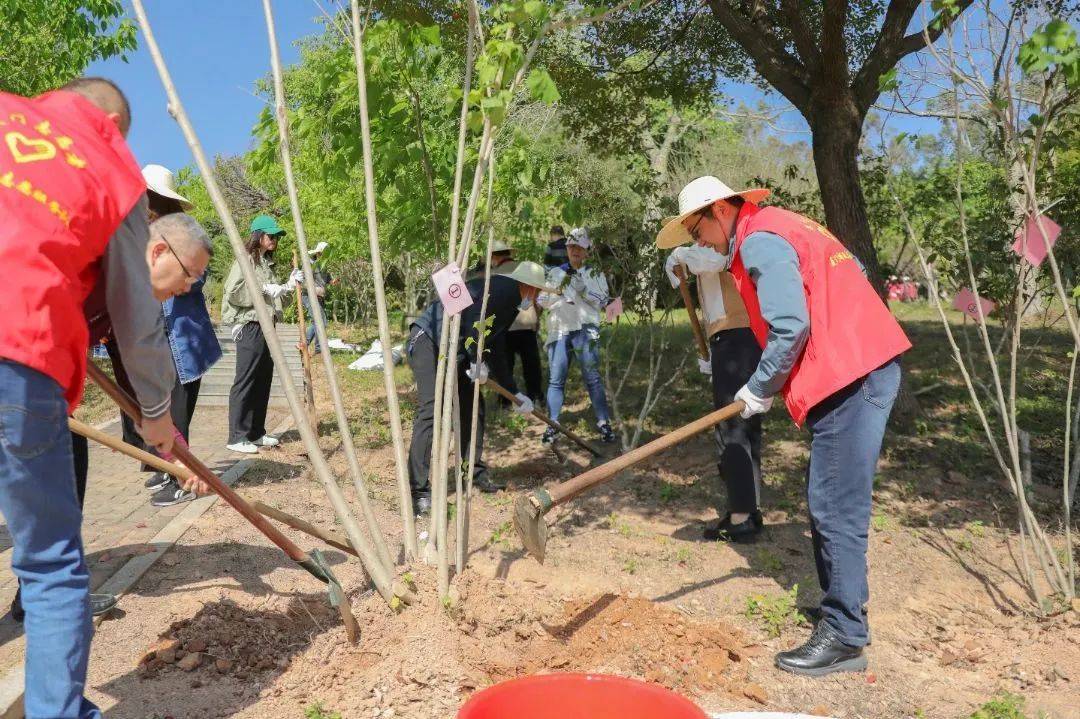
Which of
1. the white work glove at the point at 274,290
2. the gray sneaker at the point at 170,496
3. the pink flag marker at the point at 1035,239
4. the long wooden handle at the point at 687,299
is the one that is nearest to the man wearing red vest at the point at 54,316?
the gray sneaker at the point at 170,496

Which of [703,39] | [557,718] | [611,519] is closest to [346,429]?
[557,718]

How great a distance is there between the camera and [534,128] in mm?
18141

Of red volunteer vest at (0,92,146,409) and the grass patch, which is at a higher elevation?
red volunteer vest at (0,92,146,409)

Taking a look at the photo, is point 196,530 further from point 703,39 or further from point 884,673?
point 703,39

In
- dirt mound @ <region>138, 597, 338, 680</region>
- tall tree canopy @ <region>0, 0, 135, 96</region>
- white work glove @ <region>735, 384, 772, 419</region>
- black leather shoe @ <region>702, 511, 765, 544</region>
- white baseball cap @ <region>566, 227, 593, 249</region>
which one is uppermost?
tall tree canopy @ <region>0, 0, 135, 96</region>

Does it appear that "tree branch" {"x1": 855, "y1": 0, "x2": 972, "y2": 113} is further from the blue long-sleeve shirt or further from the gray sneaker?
the gray sneaker

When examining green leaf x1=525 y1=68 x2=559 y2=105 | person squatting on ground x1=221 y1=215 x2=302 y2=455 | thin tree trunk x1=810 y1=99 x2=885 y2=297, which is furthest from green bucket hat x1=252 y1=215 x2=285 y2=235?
thin tree trunk x1=810 y1=99 x2=885 y2=297

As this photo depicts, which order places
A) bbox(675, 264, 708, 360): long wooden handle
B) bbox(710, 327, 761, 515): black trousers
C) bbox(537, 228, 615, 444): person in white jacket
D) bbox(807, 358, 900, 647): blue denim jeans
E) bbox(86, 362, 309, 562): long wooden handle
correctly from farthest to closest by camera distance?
bbox(537, 228, 615, 444): person in white jacket
bbox(675, 264, 708, 360): long wooden handle
bbox(710, 327, 761, 515): black trousers
bbox(807, 358, 900, 647): blue denim jeans
bbox(86, 362, 309, 562): long wooden handle

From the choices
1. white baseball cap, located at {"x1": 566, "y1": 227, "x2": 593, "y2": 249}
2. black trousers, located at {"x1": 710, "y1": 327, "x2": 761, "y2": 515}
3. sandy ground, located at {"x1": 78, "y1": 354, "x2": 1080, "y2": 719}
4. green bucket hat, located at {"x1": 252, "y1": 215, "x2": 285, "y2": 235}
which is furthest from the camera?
white baseball cap, located at {"x1": 566, "y1": 227, "x2": 593, "y2": 249}

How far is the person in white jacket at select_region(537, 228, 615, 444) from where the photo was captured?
773cm

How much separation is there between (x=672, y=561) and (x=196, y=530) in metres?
2.73

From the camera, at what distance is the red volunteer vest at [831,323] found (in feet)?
11.0

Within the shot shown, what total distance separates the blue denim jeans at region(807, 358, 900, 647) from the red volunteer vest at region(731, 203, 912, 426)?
0.31ft

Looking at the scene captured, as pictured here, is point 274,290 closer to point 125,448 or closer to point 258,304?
point 125,448
